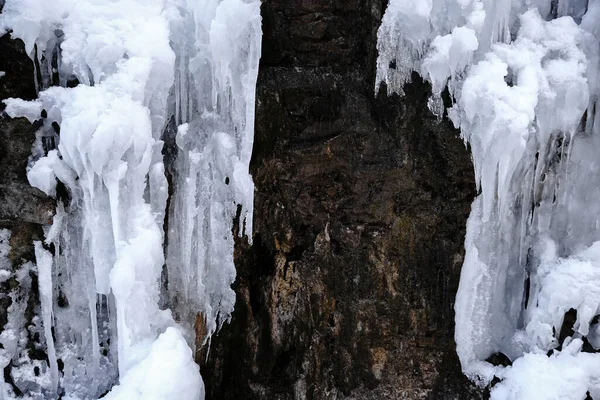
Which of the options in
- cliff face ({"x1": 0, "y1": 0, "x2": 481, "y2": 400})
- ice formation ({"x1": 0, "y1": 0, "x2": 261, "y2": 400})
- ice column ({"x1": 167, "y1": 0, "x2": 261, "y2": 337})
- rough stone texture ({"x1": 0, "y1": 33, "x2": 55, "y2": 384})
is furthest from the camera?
cliff face ({"x1": 0, "y1": 0, "x2": 481, "y2": 400})

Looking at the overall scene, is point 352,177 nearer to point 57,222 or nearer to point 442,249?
point 442,249

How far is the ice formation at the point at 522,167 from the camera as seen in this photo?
4.08m

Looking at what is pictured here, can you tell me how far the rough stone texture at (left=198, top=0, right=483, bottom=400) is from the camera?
14.6 feet

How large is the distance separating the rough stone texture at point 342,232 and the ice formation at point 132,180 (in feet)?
1.12

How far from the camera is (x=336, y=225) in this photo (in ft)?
15.5

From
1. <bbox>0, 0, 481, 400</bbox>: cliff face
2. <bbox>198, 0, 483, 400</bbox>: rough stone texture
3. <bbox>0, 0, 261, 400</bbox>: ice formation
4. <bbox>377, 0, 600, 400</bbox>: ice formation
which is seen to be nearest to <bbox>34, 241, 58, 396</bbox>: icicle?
<bbox>0, 0, 261, 400</bbox>: ice formation

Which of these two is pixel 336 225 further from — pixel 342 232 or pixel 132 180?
pixel 132 180

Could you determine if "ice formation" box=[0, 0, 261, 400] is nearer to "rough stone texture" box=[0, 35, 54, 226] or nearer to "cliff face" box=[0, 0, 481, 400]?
"rough stone texture" box=[0, 35, 54, 226]

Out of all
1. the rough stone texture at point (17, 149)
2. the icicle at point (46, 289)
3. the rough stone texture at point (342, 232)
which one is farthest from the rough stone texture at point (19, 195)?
the rough stone texture at point (342, 232)

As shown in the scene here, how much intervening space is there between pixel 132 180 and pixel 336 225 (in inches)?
65.3

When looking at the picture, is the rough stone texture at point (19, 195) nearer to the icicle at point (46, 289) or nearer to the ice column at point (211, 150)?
the icicle at point (46, 289)

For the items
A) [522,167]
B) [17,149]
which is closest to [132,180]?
[17,149]

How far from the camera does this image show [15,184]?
415 centimetres

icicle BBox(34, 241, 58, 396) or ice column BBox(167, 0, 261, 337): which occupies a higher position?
ice column BBox(167, 0, 261, 337)
